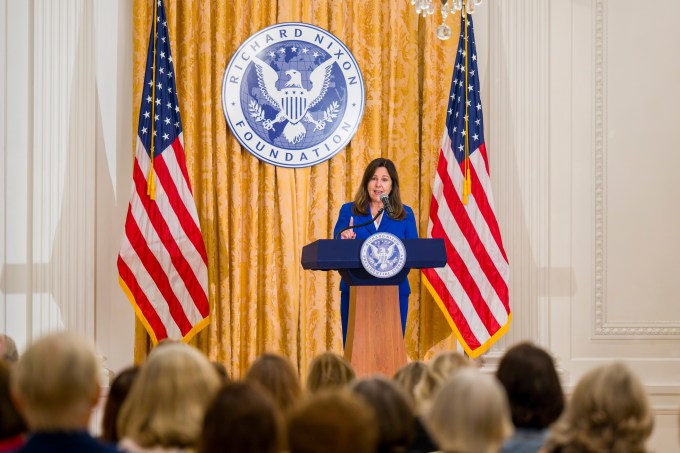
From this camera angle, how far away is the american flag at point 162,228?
6973 millimetres

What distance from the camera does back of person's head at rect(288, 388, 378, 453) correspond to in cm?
217

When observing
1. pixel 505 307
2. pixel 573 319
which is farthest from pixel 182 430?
pixel 573 319

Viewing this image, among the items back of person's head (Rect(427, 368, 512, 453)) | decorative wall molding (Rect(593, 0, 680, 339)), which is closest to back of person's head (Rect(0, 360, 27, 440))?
back of person's head (Rect(427, 368, 512, 453))

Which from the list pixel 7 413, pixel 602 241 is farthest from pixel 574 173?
pixel 7 413

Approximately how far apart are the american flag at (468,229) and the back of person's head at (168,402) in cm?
432

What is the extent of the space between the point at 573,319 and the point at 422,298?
3.78 ft

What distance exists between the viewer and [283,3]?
24.4 feet

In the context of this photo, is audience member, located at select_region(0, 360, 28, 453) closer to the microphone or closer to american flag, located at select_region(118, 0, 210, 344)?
the microphone

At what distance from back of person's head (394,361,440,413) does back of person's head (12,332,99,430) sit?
1.30 metres

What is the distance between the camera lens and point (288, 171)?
7.42 meters

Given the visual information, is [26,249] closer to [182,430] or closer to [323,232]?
[323,232]

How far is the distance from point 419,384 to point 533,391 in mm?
508

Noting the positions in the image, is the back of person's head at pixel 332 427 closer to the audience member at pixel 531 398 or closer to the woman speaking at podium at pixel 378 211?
the audience member at pixel 531 398

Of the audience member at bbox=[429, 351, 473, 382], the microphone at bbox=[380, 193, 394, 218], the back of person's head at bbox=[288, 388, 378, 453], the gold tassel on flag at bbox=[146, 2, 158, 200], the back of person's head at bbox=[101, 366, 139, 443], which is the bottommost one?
the back of person's head at bbox=[101, 366, 139, 443]
